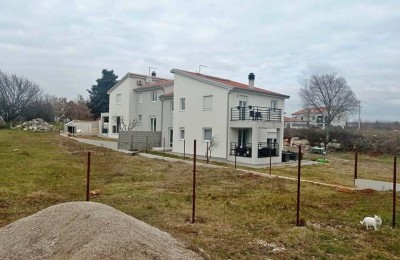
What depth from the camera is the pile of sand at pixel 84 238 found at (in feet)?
16.4

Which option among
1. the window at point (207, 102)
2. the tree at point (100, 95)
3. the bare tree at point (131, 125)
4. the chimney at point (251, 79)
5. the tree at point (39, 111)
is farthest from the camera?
the tree at point (39, 111)

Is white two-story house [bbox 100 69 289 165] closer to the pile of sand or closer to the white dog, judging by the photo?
the white dog

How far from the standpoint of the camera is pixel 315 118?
73.3 meters

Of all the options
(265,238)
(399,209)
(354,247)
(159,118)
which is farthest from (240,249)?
(159,118)

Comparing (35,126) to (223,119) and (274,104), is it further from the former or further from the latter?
(274,104)

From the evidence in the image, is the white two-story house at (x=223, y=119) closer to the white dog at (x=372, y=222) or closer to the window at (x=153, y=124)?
the window at (x=153, y=124)

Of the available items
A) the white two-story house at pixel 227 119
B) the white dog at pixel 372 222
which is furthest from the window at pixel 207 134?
the white dog at pixel 372 222

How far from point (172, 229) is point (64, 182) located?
7.96 meters

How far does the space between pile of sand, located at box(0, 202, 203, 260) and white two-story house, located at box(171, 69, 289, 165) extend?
19.2m

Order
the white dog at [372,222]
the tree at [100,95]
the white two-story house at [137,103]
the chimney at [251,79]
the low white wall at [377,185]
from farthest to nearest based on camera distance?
the tree at [100,95], the white two-story house at [137,103], the chimney at [251,79], the low white wall at [377,185], the white dog at [372,222]

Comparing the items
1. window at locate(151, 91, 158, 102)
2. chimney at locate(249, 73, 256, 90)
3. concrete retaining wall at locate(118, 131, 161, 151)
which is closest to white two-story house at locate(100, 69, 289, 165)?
chimney at locate(249, 73, 256, 90)

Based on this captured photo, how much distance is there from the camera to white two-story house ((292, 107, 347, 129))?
181ft

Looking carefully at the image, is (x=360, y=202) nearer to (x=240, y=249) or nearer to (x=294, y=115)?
(x=240, y=249)

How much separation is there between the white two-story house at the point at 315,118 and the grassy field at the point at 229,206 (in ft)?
126
